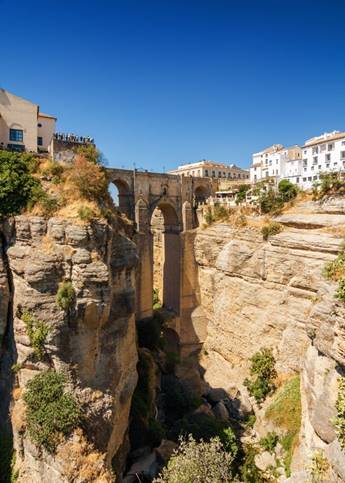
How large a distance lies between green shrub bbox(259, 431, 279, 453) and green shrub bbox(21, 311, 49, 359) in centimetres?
1269

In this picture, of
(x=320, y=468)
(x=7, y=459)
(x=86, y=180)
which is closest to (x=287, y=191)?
(x=86, y=180)

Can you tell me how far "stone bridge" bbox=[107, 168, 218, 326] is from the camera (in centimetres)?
2845

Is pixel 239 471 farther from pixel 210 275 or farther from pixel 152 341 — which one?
pixel 210 275

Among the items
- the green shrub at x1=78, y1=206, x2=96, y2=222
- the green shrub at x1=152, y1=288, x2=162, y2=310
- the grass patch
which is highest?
the green shrub at x1=78, y1=206, x2=96, y2=222

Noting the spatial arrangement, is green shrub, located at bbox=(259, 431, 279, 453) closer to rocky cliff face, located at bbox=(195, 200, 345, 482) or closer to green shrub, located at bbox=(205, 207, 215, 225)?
rocky cliff face, located at bbox=(195, 200, 345, 482)

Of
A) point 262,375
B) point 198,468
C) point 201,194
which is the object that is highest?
point 201,194

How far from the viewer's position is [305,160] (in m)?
43.8

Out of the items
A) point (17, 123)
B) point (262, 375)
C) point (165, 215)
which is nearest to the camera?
point (17, 123)

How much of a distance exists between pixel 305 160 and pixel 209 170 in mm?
15559

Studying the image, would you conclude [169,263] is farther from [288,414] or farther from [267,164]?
[267,164]

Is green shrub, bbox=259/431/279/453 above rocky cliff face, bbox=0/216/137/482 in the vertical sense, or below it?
below

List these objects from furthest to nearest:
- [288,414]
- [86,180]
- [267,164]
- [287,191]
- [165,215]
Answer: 1. [267,164]
2. [165,215]
3. [287,191]
4. [288,414]
5. [86,180]

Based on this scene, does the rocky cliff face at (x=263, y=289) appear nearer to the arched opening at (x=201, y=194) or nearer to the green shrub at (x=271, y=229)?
the green shrub at (x=271, y=229)

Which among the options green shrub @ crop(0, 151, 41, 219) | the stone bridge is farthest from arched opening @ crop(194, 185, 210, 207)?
green shrub @ crop(0, 151, 41, 219)
